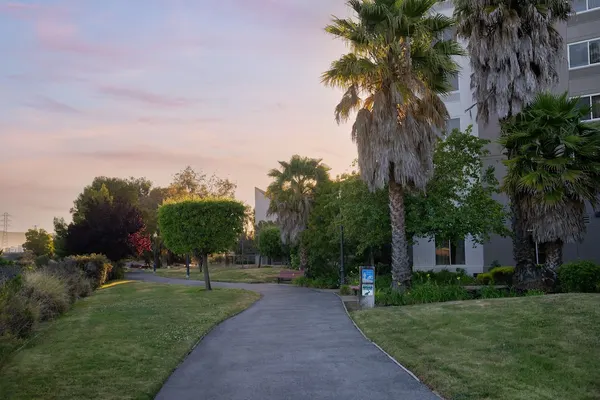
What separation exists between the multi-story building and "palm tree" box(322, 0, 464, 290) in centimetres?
584

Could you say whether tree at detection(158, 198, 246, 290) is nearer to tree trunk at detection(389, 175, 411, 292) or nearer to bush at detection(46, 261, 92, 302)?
bush at detection(46, 261, 92, 302)

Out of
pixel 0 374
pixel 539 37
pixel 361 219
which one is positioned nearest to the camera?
pixel 0 374

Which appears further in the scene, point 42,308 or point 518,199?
point 518,199

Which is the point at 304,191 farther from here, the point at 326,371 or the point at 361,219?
the point at 326,371

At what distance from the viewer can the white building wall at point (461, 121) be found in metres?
31.4

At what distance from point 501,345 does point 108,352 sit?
796 cm

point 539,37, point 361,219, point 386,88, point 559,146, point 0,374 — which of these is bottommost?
point 0,374

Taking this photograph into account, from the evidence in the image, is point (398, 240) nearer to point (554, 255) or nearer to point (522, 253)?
point (522, 253)

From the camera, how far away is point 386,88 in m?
22.0

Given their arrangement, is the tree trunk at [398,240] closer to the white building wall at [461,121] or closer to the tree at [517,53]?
the tree at [517,53]

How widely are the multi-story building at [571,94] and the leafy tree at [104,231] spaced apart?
85.2 ft

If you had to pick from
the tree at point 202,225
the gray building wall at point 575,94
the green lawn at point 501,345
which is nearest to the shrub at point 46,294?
the tree at point 202,225

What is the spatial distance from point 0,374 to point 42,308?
7893 mm

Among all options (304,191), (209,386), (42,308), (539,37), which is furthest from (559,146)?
(304,191)
